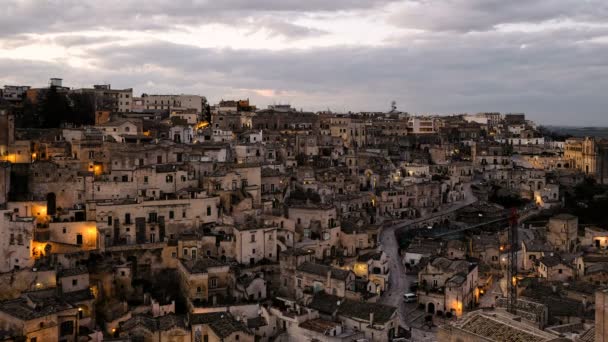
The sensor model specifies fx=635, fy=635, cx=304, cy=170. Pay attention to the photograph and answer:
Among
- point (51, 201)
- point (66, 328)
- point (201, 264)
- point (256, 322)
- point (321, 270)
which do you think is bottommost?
point (256, 322)

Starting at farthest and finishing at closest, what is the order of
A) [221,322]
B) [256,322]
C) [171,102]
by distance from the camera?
[171,102] → [256,322] → [221,322]

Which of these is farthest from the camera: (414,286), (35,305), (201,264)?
(414,286)

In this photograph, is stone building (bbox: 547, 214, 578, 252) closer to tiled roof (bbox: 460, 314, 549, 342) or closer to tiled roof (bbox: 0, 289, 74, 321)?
tiled roof (bbox: 460, 314, 549, 342)

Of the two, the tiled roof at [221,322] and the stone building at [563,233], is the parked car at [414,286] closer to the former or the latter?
the stone building at [563,233]

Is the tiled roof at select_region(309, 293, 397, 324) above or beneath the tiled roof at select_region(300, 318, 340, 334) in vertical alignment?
above

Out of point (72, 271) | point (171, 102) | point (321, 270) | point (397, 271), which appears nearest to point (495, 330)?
point (321, 270)

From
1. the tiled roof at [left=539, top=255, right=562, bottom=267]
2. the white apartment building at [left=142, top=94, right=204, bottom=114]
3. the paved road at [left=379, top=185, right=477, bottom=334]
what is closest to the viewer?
the paved road at [left=379, top=185, right=477, bottom=334]

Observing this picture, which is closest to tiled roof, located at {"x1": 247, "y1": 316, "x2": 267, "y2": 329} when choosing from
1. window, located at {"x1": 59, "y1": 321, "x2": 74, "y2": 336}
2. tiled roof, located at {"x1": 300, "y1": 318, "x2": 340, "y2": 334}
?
tiled roof, located at {"x1": 300, "y1": 318, "x2": 340, "y2": 334}

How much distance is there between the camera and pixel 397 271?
32.5m

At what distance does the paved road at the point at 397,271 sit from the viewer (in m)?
28.4

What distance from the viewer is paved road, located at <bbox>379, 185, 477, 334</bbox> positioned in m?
28.4

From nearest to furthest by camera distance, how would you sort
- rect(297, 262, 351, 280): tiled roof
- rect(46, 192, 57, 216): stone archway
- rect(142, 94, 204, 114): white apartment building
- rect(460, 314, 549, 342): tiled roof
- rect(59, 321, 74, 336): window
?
rect(460, 314, 549, 342): tiled roof < rect(59, 321, 74, 336): window < rect(297, 262, 351, 280): tiled roof < rect(46, 192, 57, 216): stone archway < rect(142, 94, 204, 114): white apartment building

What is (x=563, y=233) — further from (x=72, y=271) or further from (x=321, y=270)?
(x=72, y=271)

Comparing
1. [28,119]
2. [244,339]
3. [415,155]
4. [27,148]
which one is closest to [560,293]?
[244,339]
